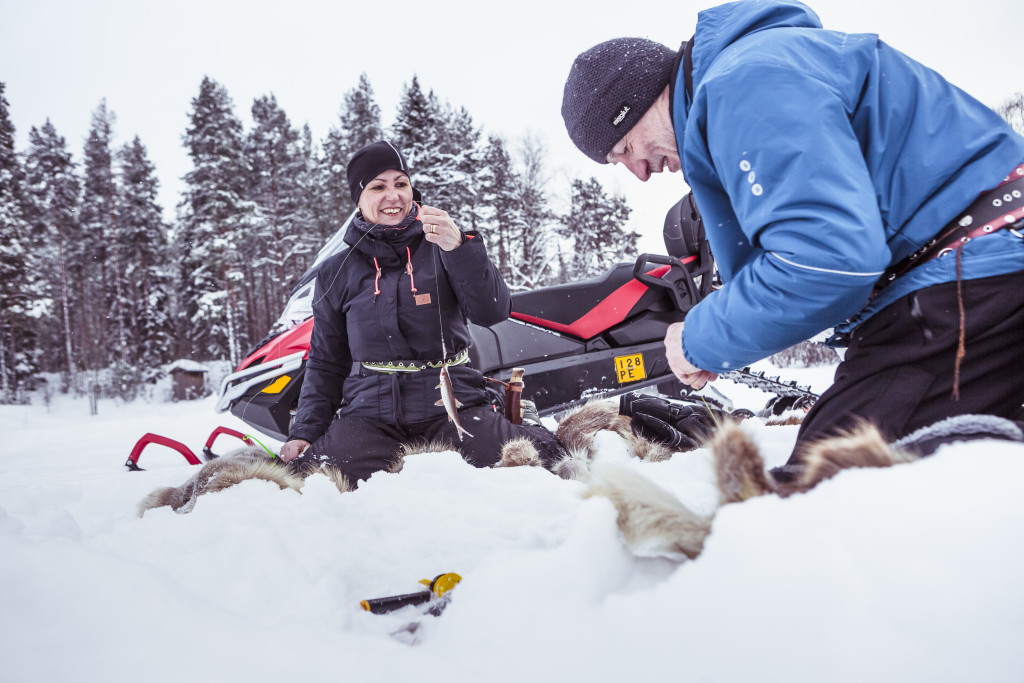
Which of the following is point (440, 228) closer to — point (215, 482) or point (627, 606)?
point (215, 482)

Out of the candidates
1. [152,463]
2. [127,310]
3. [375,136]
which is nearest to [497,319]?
[152,463]

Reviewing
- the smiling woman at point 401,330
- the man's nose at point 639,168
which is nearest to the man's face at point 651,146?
the man's nose at point 639,168

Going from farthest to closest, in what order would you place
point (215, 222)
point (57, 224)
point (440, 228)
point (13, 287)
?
point (57, 224)
point (215, 222)
point (13, 287)
point (440, 228)

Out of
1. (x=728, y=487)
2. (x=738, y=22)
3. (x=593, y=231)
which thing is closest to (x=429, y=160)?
(x=593, y=231)

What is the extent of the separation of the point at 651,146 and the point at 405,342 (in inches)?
65.9

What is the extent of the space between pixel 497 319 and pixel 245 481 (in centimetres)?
156

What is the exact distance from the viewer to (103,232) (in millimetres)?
21172

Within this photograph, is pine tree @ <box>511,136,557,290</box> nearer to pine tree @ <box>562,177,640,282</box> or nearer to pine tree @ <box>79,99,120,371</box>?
pine tree @ <box>562,177,640,282</box>

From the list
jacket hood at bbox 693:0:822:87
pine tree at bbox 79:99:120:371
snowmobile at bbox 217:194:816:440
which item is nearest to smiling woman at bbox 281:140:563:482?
snowmobile at bbox 217:194:816:440

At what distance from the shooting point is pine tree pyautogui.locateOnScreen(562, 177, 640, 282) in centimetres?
1909

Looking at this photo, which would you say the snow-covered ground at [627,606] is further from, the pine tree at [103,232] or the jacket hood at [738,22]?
the pine tree at [103,232]

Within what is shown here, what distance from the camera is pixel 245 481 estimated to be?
163cm

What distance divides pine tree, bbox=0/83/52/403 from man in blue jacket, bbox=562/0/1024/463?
19264mm

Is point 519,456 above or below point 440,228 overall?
below
